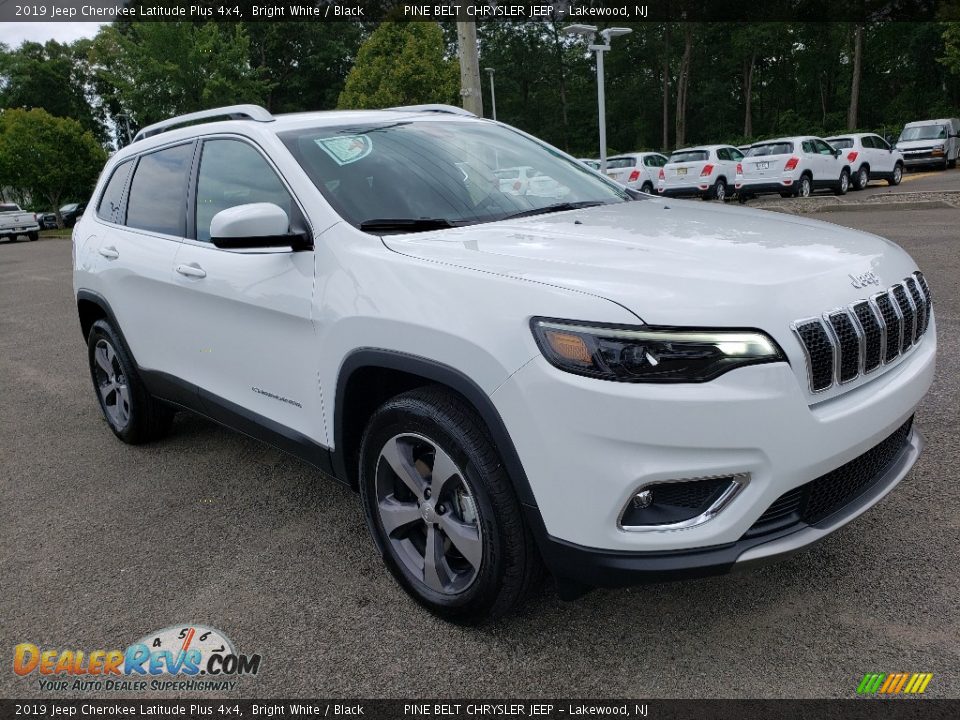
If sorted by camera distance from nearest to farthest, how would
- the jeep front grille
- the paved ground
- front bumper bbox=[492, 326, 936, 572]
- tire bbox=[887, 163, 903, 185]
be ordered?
1. front bumper bbox=[492, 326, 936, 572]
2. the jeep front grille
3. the paved ground
4. tire bbox=[887, 163, 903, 185]

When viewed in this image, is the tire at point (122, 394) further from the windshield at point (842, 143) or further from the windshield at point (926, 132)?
the windshield at point (926, 132)

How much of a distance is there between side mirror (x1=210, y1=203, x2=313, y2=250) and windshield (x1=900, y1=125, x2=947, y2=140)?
100 ft

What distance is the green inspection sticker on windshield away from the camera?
3170mm

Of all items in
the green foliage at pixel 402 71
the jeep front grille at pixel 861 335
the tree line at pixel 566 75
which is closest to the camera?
the jeep front grille at pixel 861 335

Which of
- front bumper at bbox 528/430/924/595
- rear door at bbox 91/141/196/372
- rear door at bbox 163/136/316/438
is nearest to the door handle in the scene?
rear door at bbox 163/136/316/438

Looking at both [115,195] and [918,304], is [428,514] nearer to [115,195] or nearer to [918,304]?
[918,304]

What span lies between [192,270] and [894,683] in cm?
311

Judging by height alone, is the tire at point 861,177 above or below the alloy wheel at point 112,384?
below

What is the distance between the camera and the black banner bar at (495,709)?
7.04ft

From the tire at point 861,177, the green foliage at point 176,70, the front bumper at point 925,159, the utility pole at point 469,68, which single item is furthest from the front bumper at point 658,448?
the green foliage at point 176,70

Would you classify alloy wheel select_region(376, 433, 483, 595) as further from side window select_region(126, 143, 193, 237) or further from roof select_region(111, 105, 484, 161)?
side window select_region(126, 143, 193, 237)

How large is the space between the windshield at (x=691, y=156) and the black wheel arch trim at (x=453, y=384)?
20869 millimetres

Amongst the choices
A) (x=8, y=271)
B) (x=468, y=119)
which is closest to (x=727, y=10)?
(x=8, y=271)

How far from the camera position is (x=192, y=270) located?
3533 millimetres
